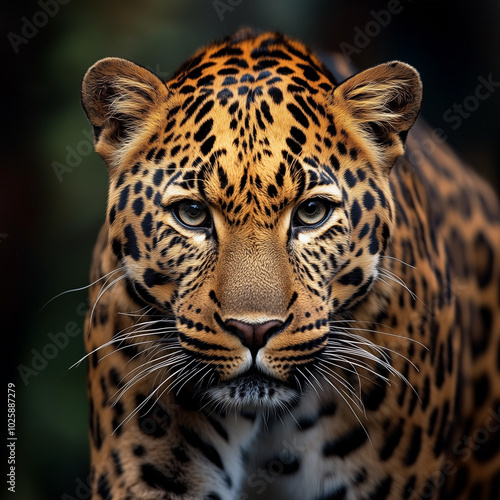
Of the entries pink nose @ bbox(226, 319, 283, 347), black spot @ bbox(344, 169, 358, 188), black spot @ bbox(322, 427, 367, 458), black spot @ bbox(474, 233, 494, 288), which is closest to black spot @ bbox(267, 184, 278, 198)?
black spot @ bbox(344, 169, 358, 188)

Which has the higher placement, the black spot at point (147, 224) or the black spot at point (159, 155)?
the black spot at point (159, 155)

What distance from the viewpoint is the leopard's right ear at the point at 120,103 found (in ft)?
12.2

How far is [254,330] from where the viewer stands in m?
3.25

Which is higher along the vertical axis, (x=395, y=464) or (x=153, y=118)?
(x=153, y=118)

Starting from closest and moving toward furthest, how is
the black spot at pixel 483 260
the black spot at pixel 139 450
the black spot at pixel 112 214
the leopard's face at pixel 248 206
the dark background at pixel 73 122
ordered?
the leopard's face at pixel 248 206
the black spot at pixel 112 214
the black spot at pixel 139 450
the black spot at pixel 483 260
the dark background at pixel 73 122

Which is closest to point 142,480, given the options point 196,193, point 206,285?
point 206,285

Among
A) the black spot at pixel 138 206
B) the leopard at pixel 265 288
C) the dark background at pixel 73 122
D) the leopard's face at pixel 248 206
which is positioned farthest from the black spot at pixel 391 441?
the dark background at pixel 73 122

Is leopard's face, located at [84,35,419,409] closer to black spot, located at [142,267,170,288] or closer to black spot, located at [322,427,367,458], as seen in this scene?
black spot, located at [142,267,170,288]

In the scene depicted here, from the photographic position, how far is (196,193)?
3459 mm

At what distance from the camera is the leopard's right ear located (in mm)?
3713

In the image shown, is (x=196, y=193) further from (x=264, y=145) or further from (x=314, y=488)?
(x=314, y=488)

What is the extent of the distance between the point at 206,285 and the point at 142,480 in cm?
105

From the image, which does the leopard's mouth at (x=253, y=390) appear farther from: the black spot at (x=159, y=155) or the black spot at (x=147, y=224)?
the black spot at (x=159, y=155)

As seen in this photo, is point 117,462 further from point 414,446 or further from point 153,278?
point 414,446
